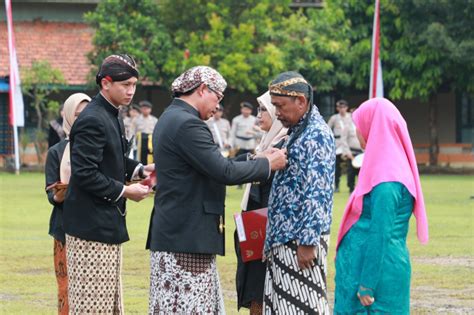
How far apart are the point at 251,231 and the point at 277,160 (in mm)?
671

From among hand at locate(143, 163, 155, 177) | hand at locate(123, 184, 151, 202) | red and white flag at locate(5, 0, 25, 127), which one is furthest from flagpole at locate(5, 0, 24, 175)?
hand at locate(123, 184, 151, 202)

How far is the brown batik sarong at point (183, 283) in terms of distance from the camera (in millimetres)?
6465

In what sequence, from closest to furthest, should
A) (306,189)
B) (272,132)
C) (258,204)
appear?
(306,189) < (272,132) < (258,204)

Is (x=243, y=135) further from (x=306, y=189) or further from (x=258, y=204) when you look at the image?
(x=306, y=189)

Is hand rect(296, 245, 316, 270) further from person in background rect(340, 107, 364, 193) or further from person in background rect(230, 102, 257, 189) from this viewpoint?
person in background rect(230, 102, 257, 189)

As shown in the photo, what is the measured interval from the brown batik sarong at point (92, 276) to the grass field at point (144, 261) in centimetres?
309

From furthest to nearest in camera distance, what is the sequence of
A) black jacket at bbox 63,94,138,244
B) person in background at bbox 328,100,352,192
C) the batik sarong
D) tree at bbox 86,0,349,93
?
tree at bbox 86,0,349,93
person in background at bbox 328,100,352,192
black jacket at bbox 63,94,138,244
the batik sarong

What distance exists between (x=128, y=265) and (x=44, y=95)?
906 inches

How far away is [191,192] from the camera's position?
6414mm

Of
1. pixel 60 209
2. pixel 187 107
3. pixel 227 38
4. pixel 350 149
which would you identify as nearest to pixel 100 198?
pixel 187 107

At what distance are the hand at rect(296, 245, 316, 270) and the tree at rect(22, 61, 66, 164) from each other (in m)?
28.9

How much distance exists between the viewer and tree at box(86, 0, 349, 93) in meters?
34.9

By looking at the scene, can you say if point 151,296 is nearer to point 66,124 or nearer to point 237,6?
point 66,124

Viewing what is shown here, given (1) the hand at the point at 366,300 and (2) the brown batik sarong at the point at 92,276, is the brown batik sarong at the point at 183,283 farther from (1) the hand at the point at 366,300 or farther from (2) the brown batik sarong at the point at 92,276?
(1) the hand at the point at 366,300
